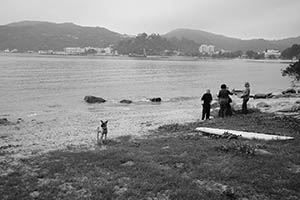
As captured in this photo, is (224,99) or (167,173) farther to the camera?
(224,99)

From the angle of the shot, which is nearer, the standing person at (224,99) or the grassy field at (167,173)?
the grassy field at (167,173)

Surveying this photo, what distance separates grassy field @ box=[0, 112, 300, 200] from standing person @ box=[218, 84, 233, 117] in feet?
18.6

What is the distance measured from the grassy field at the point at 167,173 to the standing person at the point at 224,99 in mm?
5667

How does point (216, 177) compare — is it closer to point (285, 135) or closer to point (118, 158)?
point (118, 158)

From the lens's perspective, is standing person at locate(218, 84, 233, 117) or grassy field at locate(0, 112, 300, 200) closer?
grassy field at locate(0, 112, 300, 200)

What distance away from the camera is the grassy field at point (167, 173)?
6.56m

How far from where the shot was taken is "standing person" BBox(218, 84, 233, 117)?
1630 centimetres

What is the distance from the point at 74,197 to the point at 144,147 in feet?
15.2

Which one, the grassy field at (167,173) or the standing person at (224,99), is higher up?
the standing person at (224,99)

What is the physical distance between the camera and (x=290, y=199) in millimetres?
6113

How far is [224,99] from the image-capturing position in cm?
1653

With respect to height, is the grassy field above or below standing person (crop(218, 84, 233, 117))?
below

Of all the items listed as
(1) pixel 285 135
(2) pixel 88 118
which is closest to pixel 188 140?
(1) pixel 285 135

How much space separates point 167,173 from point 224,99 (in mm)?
9980
